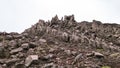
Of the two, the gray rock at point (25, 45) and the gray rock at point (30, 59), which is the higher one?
the gray rock at point (25, 45)

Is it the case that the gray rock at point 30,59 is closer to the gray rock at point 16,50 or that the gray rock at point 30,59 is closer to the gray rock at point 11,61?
the gray rock at point 11,61

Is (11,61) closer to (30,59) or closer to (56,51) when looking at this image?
(30,59)

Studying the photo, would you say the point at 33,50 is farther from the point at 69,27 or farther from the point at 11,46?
the point at 69,27

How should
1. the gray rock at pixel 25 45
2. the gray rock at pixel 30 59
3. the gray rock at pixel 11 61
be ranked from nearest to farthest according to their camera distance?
the gray rock at pixel 30 59, the gray rock at pixel 11 61, the gray rock at pixel 25 45

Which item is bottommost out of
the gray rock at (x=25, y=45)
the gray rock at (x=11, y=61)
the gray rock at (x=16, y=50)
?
the gray rock at (x=11, y=61)

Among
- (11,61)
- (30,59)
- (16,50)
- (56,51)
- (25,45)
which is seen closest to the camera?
(30,59)

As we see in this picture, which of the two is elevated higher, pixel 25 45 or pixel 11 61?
pixel 25 45

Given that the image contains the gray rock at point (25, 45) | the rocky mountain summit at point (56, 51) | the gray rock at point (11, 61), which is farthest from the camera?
the gray rock at point (25, 45)

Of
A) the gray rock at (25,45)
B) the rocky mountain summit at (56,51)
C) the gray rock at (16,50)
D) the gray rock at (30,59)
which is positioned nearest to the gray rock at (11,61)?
the rocky mountain summit at (56,51)

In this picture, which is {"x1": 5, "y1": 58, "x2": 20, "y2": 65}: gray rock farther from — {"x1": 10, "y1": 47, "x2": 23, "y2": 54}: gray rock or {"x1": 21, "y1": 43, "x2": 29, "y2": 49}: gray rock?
{"x1": 21, "y1": 43, "x2": 29, "y2": 49}: gray rock

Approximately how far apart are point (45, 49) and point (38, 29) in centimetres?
1205

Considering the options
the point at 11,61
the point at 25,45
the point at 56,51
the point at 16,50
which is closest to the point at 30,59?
the point at 11,61

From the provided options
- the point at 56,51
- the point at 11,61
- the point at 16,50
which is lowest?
the point at 11,61

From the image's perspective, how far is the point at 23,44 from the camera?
30.9 metres
